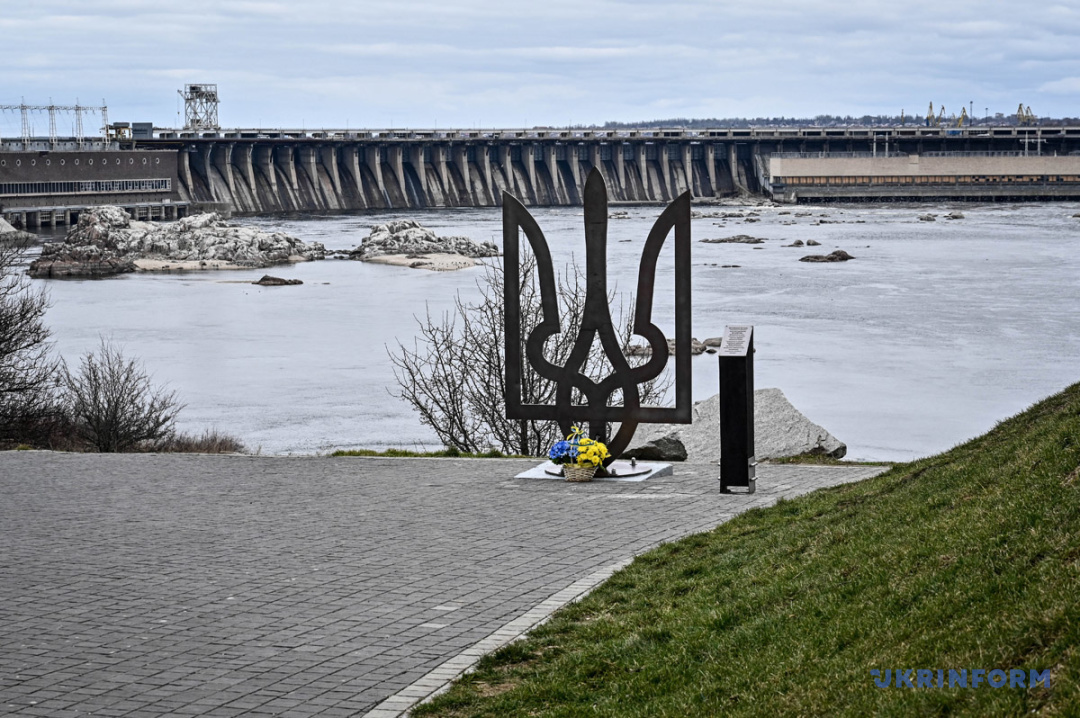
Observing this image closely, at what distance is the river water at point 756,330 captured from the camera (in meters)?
28.5

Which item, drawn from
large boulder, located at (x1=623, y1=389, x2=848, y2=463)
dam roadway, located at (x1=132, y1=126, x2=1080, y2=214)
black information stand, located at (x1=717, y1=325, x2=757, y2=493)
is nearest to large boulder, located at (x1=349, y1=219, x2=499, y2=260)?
dam roadway, located at (x1=132, y1=126, x2=1080, y2=214)

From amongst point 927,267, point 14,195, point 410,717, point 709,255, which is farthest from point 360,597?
point 14,195

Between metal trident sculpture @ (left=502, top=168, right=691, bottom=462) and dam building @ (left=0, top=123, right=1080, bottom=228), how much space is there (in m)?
94.9

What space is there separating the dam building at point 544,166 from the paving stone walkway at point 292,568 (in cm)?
9508

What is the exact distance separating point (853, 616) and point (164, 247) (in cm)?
7591

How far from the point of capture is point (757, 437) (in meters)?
19.3

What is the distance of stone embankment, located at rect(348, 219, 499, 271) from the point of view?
240 feet

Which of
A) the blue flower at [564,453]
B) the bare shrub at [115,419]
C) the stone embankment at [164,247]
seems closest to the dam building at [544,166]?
the stone embankment at [164,247]

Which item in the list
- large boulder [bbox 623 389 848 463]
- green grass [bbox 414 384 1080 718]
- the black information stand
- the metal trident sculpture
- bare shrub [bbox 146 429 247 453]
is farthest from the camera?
bare shrub [bbox 146 429 247 453]

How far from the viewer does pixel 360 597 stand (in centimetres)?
999

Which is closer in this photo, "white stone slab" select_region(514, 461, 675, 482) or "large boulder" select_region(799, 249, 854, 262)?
"white stone slab" select_region(514, 461, 675, 482)

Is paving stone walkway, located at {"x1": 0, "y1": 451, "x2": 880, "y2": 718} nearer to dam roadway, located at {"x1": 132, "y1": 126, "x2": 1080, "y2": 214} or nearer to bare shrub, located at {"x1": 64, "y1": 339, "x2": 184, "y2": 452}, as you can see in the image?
bare shrub, located at {"x1": 64, "y1": 339, "x2": 184, "y2": 452}

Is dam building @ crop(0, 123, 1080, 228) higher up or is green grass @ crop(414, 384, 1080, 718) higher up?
dam building @ crop(0, 123, 1080, 228)

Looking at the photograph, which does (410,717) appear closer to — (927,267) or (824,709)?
(824,709)
